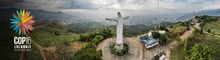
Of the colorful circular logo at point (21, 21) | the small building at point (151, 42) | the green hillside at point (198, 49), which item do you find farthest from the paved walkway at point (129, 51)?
the colorful circular logo at point (21, 21)

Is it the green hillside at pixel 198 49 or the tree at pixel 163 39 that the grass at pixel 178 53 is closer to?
the green hillside at pixel 198 49

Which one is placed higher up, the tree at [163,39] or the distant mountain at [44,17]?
the distant mountain at [44,17]

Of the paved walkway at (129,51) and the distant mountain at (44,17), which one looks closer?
the paved walkway at (129,51)

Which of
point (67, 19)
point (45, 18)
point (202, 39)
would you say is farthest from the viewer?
point (67, 19)

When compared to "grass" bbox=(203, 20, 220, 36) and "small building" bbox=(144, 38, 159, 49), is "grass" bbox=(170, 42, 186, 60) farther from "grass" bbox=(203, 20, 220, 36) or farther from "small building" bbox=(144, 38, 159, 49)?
"grass" bbox=(203, 20, 220, 36)

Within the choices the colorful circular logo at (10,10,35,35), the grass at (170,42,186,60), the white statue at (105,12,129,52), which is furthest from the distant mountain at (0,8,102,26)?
the grass at (170,42,186,60)

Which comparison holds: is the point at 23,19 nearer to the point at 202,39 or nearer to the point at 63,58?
the point at 63,58

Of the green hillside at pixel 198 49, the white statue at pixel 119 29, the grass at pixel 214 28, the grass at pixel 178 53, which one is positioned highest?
the white statue at pixel 119 29

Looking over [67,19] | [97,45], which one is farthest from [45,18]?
[97,45]

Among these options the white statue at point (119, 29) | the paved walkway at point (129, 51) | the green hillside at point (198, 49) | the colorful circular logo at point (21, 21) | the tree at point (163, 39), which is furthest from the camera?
the tree at point (163, 39)

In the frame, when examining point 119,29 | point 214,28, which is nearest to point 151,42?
point 119,29

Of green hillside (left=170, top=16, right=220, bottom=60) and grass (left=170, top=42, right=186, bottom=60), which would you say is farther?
grass (left=170, top=42, right=186, bottom=60)
